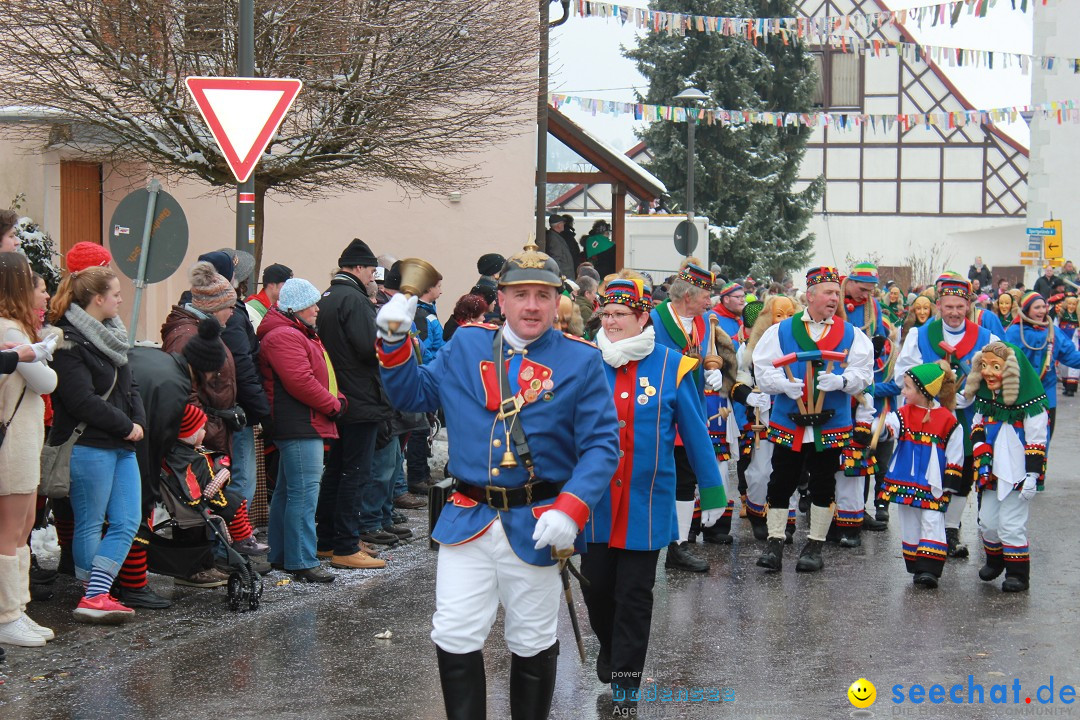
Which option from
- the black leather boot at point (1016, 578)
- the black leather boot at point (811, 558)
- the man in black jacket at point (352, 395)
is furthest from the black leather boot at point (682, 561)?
the man in black jacket at point (352, 395)

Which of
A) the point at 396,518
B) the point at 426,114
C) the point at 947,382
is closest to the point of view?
the point at 947,382

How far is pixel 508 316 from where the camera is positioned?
4.76 meters

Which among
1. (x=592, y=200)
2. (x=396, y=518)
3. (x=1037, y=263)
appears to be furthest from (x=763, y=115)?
(x=396, y=518)

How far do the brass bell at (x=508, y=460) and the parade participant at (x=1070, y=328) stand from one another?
17.6m

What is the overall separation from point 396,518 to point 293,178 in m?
5.45

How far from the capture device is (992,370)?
8125 mm

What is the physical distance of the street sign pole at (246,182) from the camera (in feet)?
28.3

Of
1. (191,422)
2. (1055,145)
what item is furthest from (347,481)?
(1055,145)

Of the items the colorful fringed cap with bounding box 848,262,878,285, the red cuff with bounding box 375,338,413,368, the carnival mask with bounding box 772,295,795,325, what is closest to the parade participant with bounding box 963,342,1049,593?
the carnival mask with bounding box 772,295,795,325

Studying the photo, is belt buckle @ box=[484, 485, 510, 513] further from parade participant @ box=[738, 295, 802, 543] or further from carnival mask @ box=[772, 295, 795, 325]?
carnival mask @ box=[772, 295, 795, 325]

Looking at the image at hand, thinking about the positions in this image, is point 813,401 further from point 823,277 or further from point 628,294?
point 628,294

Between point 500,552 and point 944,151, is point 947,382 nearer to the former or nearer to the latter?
point 500,552

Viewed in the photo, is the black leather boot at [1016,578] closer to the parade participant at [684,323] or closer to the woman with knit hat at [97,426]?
the parade participant at [684,323]

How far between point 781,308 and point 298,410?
3.91m
